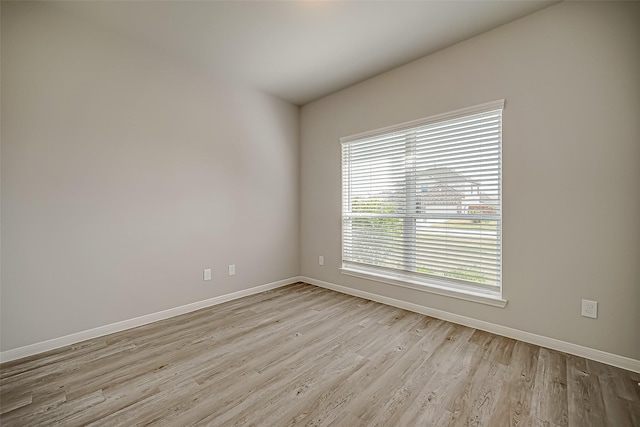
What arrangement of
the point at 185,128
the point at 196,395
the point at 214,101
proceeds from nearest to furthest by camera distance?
the point at 196,395 < the point at 185,128 < the point at 214,101

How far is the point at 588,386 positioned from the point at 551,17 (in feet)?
8.86

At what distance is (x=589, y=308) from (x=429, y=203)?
1.47 metres

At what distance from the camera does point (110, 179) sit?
2516 mm

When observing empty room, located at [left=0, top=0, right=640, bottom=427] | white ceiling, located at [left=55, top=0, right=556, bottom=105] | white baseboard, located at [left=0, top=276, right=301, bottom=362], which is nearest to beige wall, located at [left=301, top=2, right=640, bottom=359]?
empty room, located at [left=0, top=0, right=640, bottom=427]

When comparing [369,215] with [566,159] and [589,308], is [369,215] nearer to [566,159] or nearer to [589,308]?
[566,159]

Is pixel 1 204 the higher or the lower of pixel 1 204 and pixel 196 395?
the higher

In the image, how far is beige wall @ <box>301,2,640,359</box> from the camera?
6.33ft

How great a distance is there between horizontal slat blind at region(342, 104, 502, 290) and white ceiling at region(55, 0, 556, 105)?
2.46 feet

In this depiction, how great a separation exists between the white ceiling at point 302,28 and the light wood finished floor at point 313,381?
2.75 metres

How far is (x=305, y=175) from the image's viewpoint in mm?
4195

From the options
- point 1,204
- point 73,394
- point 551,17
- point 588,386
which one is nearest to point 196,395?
point 73,394

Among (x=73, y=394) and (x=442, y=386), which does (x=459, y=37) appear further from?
(x=73, y=394)

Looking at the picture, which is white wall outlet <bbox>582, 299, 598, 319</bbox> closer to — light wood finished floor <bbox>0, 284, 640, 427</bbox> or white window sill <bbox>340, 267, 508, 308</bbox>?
light wood finished floor <bbox>0, 284, 640, 427</bbox>

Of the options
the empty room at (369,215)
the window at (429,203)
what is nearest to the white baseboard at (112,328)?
the empty room at (369,215)
